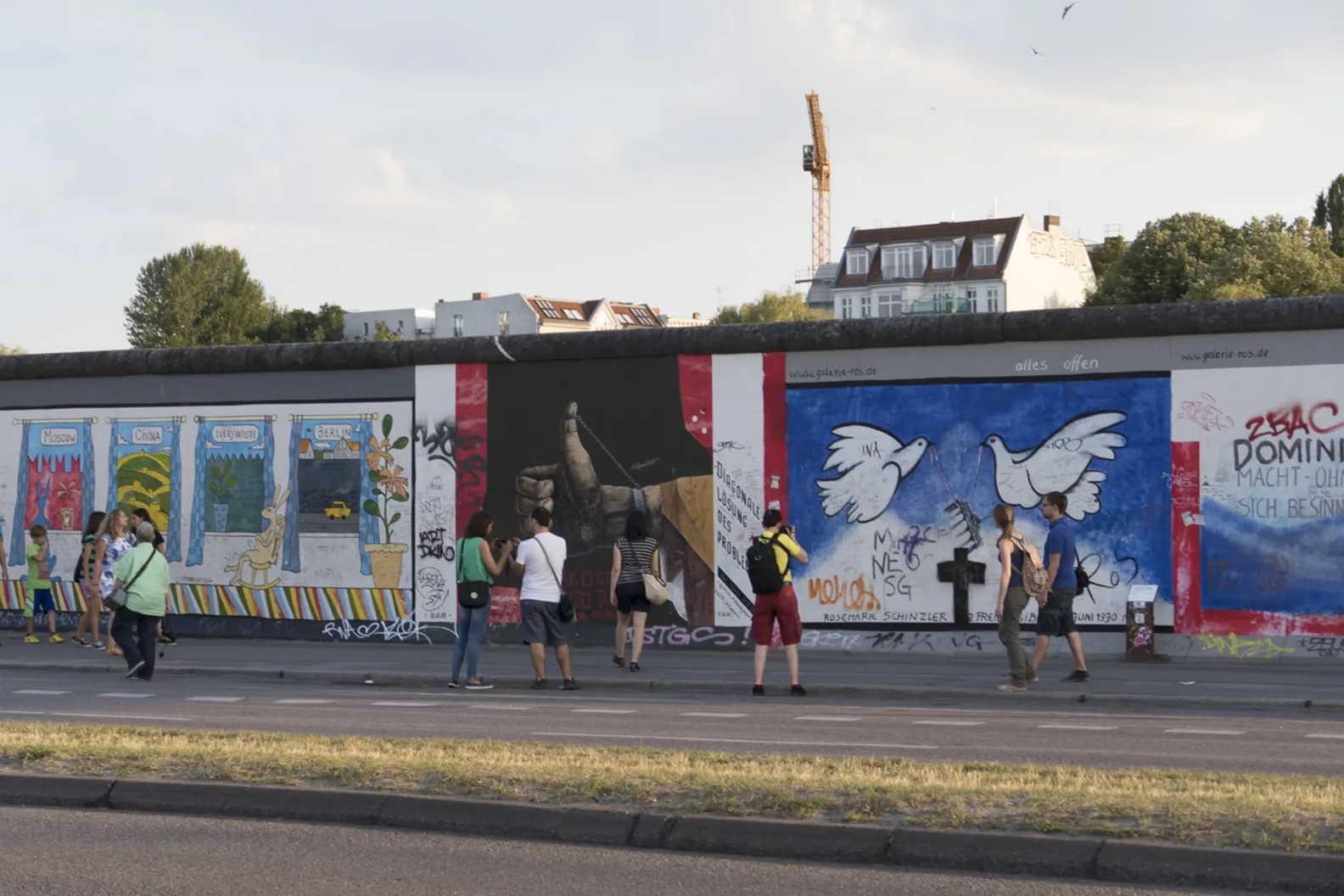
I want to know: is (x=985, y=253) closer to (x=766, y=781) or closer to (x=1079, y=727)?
(x=1079, y=727)

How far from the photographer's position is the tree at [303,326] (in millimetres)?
106875

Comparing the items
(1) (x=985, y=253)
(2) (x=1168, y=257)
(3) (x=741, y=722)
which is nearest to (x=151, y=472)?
(3) (x=741, y=722)

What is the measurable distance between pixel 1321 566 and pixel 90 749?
12.9 metres

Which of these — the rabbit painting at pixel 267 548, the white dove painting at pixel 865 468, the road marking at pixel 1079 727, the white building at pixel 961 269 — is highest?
the white building at pixel 961 269

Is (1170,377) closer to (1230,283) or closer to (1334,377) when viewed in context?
(1334,377)

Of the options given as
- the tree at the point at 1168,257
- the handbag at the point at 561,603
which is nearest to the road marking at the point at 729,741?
the handbag at the point at 561,603

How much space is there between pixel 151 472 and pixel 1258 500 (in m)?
15.0

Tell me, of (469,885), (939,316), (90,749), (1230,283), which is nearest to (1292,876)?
(469,885)

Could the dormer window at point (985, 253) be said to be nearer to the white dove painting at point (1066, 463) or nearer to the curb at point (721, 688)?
the white dove painting at point (1066, 463)

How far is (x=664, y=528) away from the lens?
67.6 feet

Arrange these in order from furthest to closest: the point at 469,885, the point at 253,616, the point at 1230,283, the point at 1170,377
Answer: the point at 1230,283, the point at 253,616, the point at 1170,377, the point at 469,885

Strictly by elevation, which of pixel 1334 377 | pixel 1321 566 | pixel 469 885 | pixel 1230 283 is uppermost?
pixel 1230 283

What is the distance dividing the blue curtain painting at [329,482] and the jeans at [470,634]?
18.2 feet

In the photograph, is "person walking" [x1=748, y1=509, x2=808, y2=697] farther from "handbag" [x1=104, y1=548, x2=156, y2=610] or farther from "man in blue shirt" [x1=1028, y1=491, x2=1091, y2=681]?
"handbag" [x1=104, y1=548, x2=156, y2=610]
